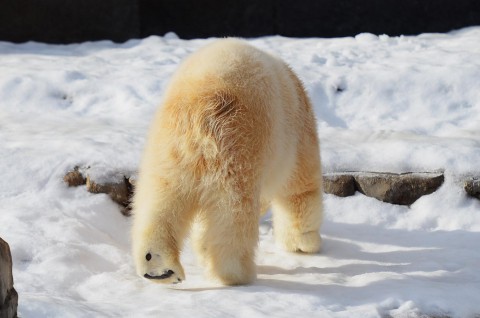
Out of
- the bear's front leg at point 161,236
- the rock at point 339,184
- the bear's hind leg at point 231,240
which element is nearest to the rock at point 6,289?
the bear's front leg at point 161,236

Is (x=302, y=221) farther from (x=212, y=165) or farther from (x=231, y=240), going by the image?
(x=212, y=165)

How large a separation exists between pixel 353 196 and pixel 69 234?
6.31 ft

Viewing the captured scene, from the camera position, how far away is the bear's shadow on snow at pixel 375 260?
4141 millimetres

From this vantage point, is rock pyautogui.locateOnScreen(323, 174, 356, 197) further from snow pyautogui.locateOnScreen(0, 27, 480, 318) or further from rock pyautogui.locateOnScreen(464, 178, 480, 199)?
rock pyautogui.locateOnScreen(464, 178, 480, 199)

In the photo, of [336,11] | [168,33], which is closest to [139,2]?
[168,33]

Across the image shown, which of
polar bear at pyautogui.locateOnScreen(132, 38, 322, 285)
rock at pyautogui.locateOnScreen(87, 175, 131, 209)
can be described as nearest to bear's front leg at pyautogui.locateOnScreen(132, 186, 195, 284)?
polar bear at pyautogui.locateOnScreen(132, 38, 322, 285)

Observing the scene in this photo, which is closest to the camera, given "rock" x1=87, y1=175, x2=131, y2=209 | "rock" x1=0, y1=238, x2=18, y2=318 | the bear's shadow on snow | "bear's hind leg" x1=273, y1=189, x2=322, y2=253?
"rock" x1=0, y1=238, x2=18, y2=318

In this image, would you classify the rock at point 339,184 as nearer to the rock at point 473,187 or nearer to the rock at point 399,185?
the rock at point 399,185

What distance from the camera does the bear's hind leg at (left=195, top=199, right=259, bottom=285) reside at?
389cm

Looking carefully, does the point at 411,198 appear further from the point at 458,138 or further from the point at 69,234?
the point at 69,234

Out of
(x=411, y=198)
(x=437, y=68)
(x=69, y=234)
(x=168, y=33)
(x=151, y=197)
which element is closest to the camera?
(x=151, y=197)

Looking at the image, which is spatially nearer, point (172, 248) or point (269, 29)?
point (172, 248)

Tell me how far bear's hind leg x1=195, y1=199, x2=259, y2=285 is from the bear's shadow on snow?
161 mm

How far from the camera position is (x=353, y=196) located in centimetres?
550
